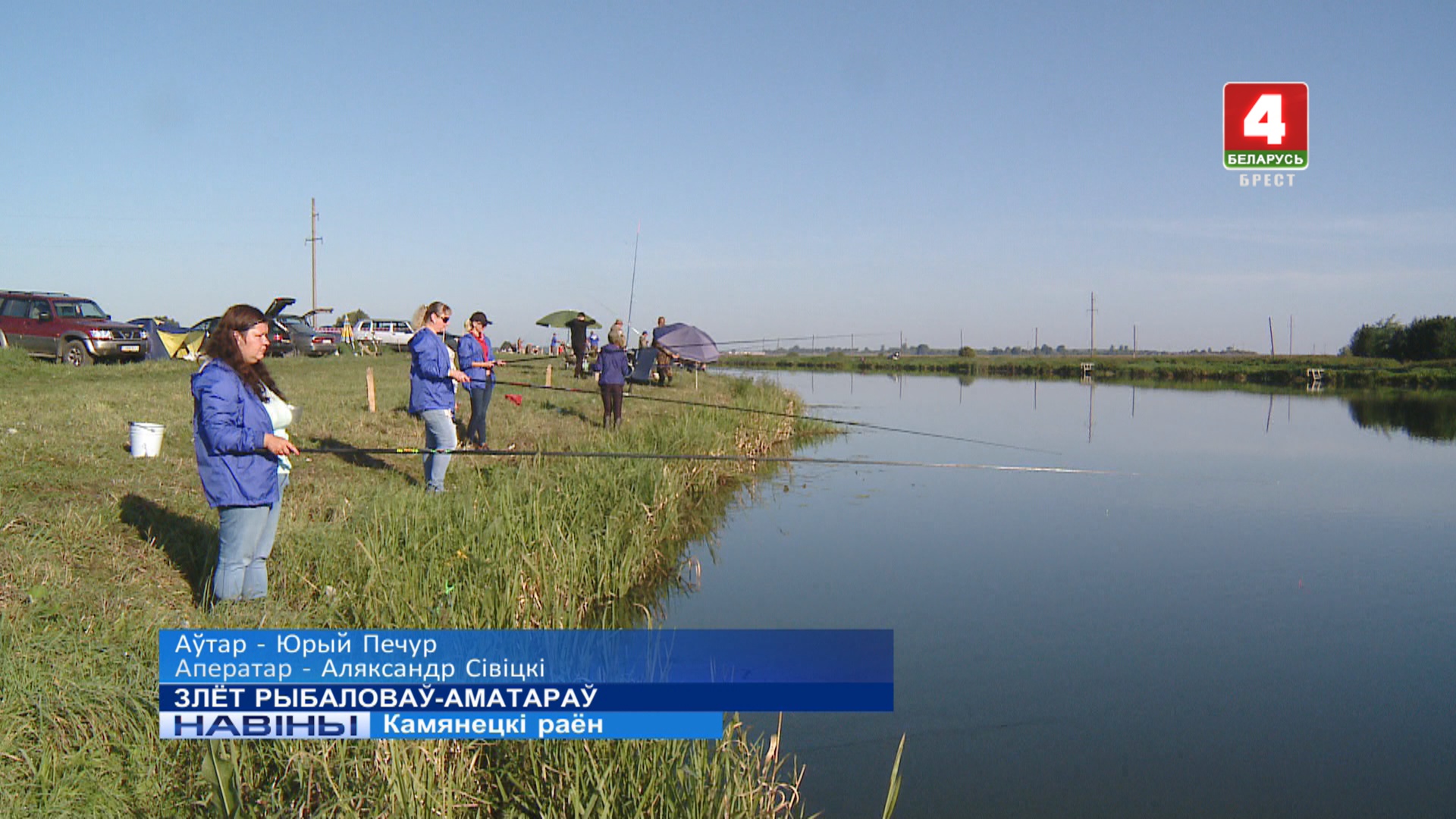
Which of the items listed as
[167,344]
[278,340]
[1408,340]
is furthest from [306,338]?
[1408,340]

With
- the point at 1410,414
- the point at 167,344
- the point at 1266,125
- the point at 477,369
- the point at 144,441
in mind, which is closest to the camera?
the point at 144,441

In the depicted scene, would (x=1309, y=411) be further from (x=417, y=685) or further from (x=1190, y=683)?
(x=417, y=685)

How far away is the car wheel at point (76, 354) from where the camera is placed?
2023 cm

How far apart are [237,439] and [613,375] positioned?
925 centimetres

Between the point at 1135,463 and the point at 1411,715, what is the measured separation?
1223 centimetres

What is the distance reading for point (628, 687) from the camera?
500cm

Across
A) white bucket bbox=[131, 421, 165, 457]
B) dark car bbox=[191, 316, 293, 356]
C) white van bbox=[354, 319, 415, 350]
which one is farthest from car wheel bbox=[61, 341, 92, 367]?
white van bbox=[354, 319, 415, 350]

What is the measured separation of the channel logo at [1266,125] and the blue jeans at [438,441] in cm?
1392

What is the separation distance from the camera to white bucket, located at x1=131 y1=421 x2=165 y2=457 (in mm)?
8500

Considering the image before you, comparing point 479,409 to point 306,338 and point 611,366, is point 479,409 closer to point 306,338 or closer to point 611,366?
point 611,366

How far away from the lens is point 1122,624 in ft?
26.2

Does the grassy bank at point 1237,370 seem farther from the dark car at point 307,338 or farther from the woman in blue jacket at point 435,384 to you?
the woman in blue jacket at point 435,384

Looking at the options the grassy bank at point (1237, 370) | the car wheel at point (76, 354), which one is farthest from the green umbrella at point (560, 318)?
the grassy bank at point (1237, 370)

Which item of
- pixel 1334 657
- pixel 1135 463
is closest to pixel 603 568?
pixel 1334 657
